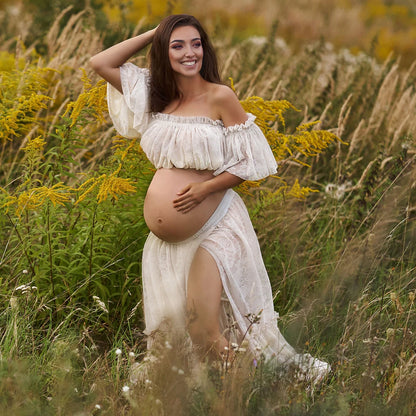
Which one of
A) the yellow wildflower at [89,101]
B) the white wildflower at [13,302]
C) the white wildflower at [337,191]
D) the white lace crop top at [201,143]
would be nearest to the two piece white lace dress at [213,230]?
the white lace crop top at [201,143]

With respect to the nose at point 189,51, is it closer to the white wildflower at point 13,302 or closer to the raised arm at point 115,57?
the raised arm at point 115,57

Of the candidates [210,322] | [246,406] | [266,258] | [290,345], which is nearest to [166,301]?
[210,322]

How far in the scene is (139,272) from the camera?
391 cm

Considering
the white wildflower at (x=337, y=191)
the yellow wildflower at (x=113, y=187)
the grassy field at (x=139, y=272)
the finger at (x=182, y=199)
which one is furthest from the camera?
the white wildflower at (x=337, y=191)

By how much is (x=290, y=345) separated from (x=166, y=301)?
652mm

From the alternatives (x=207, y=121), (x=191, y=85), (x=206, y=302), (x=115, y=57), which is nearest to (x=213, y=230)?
(x=206, y=302)

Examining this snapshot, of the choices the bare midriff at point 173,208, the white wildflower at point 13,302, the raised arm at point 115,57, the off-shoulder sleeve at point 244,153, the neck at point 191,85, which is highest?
the raised arm at point 115,57

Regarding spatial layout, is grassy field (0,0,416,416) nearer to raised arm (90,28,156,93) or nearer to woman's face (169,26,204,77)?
raised arm (90,28,156,93)

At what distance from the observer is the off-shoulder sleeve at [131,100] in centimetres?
327

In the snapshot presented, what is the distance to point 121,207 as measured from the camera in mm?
3900

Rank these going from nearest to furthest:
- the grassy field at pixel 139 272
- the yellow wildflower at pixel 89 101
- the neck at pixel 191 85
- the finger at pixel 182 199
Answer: the grassy field at pixel 139 272
the finger at pixel 182 199
the neck at pixel 191 85
the yellow wildflower at pixel 89 101

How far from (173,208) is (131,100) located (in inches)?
22.9

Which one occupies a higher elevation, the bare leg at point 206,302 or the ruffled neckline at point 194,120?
the ruffled neckline at point 194,120

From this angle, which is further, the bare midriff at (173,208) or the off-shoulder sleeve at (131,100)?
the off-shoulder sleeve at (131,100)
